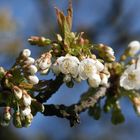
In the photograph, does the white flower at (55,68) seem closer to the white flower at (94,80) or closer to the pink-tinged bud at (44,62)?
the pink-tinged bud at (44,62)

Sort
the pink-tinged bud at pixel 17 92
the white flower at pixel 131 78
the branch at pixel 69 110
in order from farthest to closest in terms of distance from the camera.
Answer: the white flower at pixel 131 78 → the branch at pixel 69 110 → the pink-tinged bud at pixel 17 92

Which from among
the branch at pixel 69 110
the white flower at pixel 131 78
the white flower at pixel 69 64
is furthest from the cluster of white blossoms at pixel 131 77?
the white flower at pixel 69 64

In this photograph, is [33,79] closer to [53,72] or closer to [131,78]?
[53,72]

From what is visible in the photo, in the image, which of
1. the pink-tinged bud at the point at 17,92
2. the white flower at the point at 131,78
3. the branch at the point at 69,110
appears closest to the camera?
the pink-tinged bud at the point at 17,92

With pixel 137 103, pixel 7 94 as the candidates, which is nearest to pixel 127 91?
pixel 137 103

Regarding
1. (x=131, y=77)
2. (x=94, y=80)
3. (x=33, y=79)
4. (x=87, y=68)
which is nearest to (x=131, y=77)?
(x=131, y=77)

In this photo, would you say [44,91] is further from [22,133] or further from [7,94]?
[22,133]
